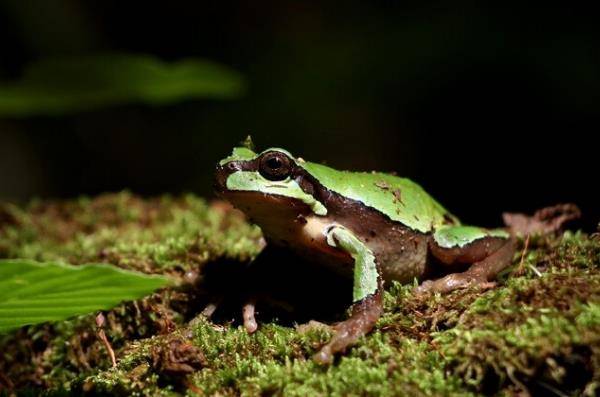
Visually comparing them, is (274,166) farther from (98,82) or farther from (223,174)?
(98,82)

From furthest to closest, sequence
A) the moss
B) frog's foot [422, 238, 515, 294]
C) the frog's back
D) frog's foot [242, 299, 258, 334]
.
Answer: the frog's back
frog's foot [422, 238, 515, 294]
frog's foot [242, 299, 258, 334]
the moss

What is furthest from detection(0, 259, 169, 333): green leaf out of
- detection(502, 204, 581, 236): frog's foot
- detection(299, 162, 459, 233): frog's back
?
detection(502, 204, 581, 236): frog's foot

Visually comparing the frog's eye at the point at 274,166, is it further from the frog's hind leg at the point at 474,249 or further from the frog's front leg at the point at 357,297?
the frog's hind leg at the point at 474,249

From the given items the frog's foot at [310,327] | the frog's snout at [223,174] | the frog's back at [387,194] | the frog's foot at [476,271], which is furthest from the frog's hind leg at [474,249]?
the frog's snout at [223,174]

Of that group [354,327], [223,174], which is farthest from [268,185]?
[354,327]

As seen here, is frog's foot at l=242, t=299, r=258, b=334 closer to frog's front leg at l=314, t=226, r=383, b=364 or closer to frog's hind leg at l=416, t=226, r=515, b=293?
frog's front leg at l=314, t=226, r=383, b=364

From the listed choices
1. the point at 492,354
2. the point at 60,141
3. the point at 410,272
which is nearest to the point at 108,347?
the point at 410,272
